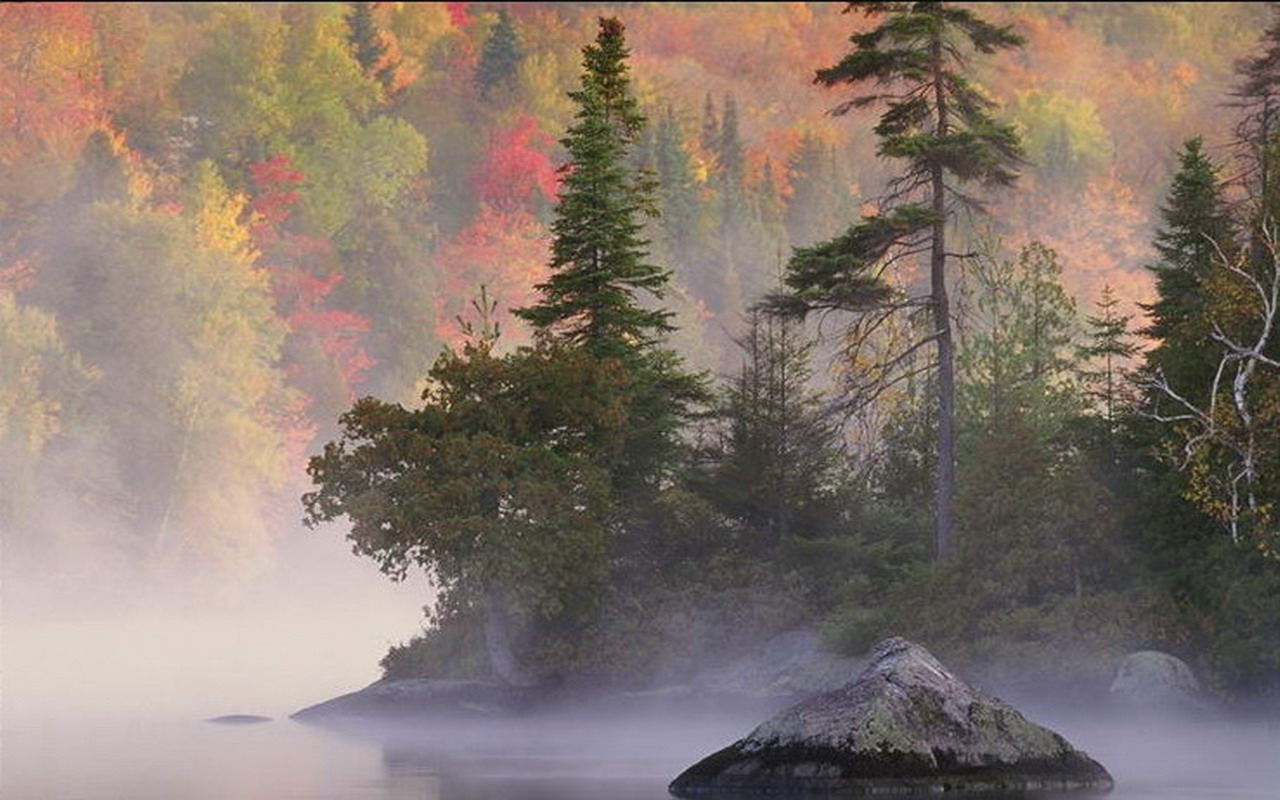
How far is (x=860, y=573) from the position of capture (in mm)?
56719

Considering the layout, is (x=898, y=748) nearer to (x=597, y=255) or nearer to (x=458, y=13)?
(x=597, y=255)

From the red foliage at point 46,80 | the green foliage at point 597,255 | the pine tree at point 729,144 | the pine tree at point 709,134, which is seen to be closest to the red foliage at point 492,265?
the red foliage at point 46,80

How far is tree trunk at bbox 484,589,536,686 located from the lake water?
2607mm

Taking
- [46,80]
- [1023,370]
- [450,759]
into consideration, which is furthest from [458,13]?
[450,759]

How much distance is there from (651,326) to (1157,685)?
16.4 meters

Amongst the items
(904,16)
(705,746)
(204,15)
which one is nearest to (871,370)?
(904,16)

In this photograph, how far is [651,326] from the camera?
61094 mm

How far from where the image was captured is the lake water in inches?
1480

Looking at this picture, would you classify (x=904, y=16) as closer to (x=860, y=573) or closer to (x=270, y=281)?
(x=860, y=573)

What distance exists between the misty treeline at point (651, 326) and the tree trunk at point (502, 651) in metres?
0.10

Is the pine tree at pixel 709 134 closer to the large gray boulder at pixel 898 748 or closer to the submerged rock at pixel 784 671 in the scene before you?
the submerged rock at pixel 784 671

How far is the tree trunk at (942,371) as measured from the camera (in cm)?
5556

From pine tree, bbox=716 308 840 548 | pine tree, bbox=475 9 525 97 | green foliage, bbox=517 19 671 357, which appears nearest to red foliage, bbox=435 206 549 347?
pine tree, bbox=475 9 525 97

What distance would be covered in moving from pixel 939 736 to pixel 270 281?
87.3m
